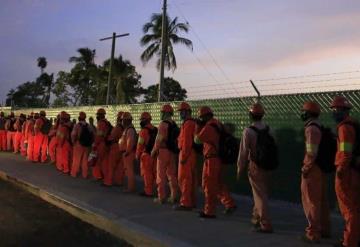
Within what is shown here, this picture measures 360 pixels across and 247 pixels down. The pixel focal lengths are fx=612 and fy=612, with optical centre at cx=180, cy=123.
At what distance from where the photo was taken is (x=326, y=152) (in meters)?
7.78

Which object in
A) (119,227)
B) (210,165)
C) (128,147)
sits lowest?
(119,227)

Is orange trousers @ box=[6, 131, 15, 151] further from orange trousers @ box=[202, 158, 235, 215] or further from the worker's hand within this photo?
the worker's hand

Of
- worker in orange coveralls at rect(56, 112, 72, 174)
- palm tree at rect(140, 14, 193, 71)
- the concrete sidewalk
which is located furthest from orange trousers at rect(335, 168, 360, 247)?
palm tree at rect(140, 14, 193, 71)

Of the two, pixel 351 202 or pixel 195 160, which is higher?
pixel 195 160

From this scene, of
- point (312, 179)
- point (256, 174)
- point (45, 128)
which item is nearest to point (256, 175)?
point (256, 174)

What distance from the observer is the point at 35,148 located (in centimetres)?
2030

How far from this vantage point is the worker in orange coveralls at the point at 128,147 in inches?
500

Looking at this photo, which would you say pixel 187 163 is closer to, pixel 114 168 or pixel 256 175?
pixel 256 175

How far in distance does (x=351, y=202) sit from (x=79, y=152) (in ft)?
32.4

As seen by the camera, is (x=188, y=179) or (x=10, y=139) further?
(x=10, y=139)

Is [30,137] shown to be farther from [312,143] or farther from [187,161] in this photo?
[312,143]

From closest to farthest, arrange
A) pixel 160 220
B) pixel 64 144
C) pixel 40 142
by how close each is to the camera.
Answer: pixel 160 220 < pixel 64 144 < pixel 40 142

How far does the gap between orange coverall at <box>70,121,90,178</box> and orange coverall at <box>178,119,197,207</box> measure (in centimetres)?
570

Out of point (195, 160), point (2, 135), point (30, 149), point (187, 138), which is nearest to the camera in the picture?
point (187, 138)
